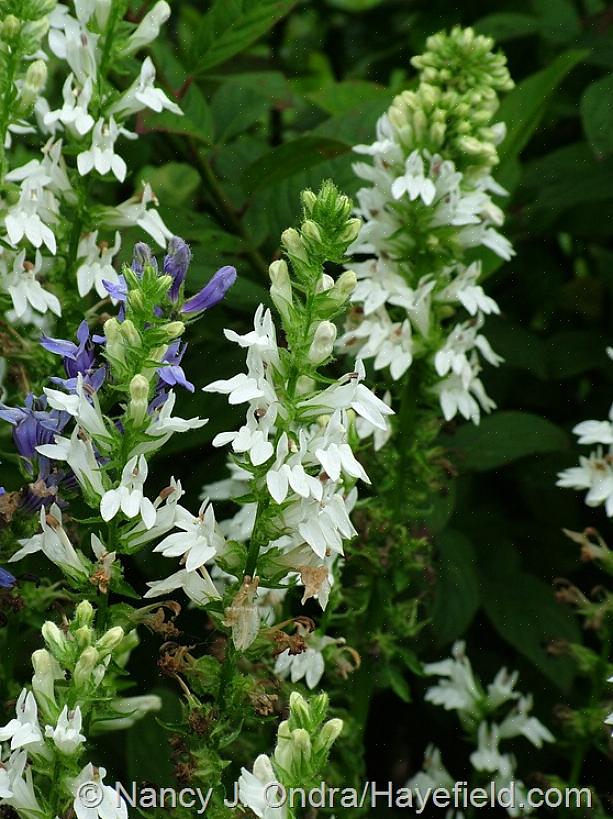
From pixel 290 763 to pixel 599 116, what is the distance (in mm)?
1238

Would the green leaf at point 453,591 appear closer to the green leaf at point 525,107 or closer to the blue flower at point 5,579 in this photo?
the green leaf at point 525,107

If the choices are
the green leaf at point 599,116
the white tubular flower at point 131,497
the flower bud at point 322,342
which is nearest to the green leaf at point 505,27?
the green leaf at point 599,116

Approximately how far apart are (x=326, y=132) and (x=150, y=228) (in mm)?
411

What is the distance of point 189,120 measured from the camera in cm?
189

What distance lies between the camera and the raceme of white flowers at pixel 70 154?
1.44 metres

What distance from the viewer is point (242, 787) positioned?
3.45 feet

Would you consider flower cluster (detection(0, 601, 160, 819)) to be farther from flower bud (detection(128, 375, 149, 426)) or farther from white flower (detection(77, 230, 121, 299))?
white flower (detection(77, 230, 121, 299))

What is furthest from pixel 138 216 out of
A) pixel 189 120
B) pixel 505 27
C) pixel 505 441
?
pixel 505 27

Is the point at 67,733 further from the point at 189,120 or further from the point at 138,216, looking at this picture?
the point at 189,120

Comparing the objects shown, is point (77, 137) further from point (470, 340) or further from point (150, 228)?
point (470, 340)

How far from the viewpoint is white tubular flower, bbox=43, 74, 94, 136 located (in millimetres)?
1475

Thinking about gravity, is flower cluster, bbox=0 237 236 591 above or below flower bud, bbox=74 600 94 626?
above

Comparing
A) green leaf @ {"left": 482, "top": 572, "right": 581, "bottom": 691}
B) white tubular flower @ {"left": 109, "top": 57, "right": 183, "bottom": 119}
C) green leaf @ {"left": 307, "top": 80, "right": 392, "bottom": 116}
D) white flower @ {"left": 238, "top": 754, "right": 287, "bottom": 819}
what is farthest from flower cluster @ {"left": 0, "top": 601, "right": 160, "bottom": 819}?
green leaf @ {"left": 307, "top": 80, "right": 392, "bottom": 116}

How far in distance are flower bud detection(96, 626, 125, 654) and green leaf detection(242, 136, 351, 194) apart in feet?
3.00
